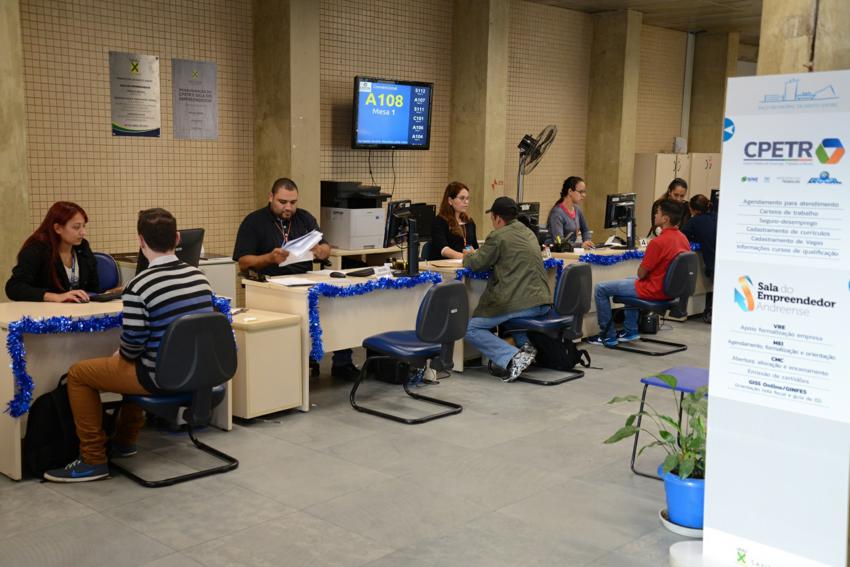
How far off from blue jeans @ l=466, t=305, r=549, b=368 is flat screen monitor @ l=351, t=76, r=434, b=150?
249cm

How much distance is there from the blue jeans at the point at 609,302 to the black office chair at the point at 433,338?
2.42 meters

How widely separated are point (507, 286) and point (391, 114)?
9.24 ft

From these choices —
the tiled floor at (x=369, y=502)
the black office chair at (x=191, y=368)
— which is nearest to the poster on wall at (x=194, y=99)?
the tiled floor at (x=369, y=502)

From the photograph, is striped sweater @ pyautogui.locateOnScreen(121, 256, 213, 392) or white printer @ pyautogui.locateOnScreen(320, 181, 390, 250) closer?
striped sweater @ pyautogui.locateOnScreen(121, 256, 213, 392)

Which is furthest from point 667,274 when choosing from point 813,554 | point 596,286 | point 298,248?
point 813,554

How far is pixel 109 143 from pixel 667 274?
4379 millimetres

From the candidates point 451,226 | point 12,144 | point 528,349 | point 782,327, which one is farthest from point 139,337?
point 451,226

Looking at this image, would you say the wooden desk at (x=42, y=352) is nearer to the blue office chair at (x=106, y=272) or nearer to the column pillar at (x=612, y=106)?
the blue office chair at (x=106, y=272)

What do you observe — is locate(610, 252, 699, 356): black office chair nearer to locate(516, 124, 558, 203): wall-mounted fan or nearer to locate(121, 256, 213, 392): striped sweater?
locate(516, 124, 558, 203): wall-mounted fan

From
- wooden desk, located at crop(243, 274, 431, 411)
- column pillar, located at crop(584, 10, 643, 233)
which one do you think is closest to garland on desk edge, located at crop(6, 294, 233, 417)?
wooden desk, located at crop(243, 274, 431, 411)

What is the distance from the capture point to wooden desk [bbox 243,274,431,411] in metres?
5.35

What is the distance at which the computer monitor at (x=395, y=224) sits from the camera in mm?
6047

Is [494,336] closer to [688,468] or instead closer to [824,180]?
[688,468]

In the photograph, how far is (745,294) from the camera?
317cm
